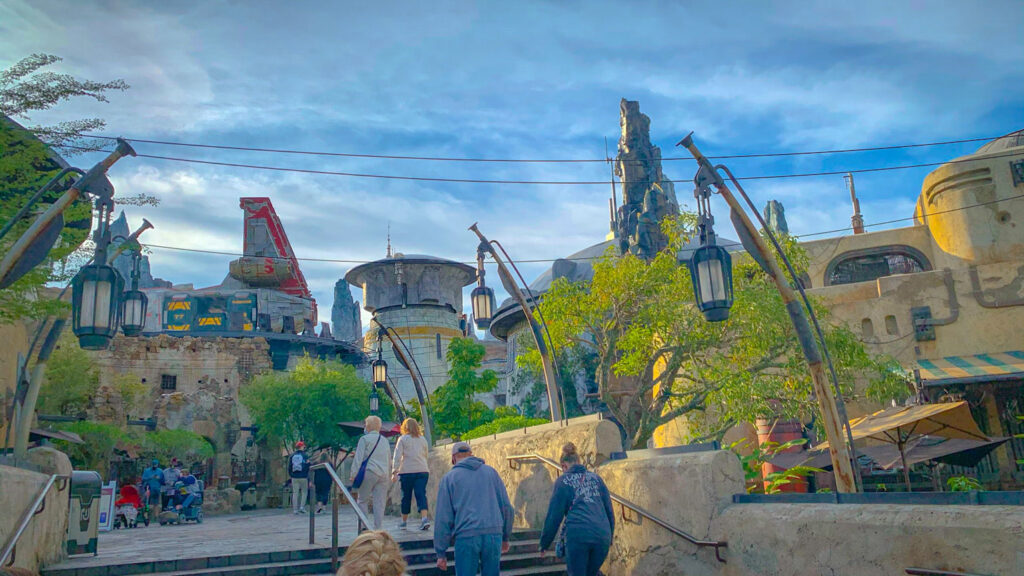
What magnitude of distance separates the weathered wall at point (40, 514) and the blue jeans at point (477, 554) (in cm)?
360

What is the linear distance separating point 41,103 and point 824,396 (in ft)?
41.8

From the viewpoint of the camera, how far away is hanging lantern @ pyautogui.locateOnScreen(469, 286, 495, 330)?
1254 cm

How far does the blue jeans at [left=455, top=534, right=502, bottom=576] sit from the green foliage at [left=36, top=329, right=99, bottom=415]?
29.5 m

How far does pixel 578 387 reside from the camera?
38.2 m

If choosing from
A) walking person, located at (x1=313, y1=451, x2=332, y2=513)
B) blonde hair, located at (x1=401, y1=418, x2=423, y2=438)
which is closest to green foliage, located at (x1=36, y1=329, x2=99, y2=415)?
walking person, located at (x1=313, y1=451, x2=332, y2=513)

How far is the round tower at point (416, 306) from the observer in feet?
173

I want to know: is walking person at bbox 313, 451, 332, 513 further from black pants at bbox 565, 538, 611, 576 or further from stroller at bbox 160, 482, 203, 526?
black pants at bbox 565, 538, 611, 576

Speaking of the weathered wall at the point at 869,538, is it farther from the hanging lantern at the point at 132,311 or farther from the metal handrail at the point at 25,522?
the hanging lantern at the point at 132,311

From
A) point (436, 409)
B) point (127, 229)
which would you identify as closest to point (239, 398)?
point (436, 409)

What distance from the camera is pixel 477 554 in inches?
250

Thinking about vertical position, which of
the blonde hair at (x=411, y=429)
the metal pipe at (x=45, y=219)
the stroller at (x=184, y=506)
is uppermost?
the metal pipe at (x=45, y=219)

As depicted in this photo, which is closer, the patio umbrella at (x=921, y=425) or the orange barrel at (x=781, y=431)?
the patio umbrella at (x=921, y=425)

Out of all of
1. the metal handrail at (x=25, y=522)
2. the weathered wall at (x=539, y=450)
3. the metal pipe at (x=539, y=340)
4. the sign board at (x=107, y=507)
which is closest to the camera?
the metal handrail at (x=25, y=522)

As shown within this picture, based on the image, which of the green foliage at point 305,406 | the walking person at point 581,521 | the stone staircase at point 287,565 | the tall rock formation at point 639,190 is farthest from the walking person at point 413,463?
the green foliage at point 305,406
